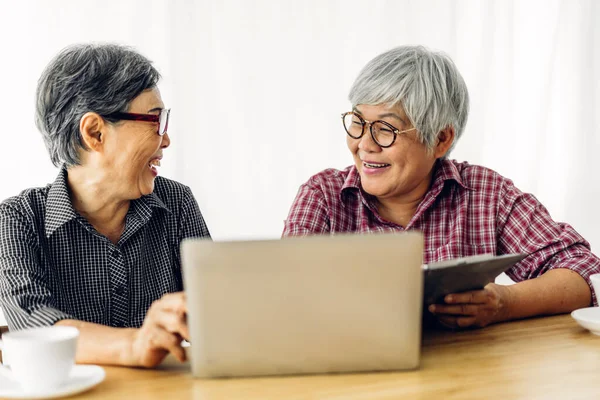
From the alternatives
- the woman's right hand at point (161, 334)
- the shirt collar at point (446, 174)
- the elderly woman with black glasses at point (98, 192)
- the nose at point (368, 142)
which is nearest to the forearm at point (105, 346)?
the woman's right hand at point (161, 334)

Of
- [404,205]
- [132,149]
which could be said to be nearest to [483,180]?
[404,205]

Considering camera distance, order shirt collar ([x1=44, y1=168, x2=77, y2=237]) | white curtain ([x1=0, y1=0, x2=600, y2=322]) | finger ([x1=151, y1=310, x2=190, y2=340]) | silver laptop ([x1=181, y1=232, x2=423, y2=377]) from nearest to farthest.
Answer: silver laptop ([x1=181, y1=232, x2=423, y2=377]), finger ([x1=151, y1=310, x2=190, y2=340]), shirt collar ([x1=44, y1=168, x2=77, y2=237]), white curtain ([x1=0, y1=0, x2=600, y2=322])

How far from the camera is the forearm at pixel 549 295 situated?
167 centimetres

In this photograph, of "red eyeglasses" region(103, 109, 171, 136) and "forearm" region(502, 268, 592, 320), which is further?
"red eyeglasses" region(103, 109, 171, 136)

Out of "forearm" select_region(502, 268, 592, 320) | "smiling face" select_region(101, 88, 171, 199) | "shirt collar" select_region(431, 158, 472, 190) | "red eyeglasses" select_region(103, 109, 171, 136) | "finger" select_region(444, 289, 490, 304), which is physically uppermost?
"red eyeglasses" select_region(103, 109, 171, 136)

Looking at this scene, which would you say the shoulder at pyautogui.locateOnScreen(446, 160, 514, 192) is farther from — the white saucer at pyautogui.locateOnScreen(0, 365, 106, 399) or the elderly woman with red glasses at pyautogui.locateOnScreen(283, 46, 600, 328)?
the white saucer at pyautogui.locateOnScreen(0, 365, 106, 399)

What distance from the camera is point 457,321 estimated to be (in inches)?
60.6

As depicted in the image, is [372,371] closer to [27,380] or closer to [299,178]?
[27,380]

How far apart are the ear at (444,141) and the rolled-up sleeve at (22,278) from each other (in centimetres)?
108

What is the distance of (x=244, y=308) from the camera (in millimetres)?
1134

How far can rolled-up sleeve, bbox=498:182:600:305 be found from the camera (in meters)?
1.93

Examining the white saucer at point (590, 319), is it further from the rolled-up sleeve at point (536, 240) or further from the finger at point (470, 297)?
the rolled-up sleeve at point (536, 240)

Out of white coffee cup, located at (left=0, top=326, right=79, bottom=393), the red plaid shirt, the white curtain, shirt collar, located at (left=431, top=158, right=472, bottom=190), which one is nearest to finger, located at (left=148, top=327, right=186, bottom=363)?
white coffee cup, located at (left=0, top=326, right=79, bottom=393)

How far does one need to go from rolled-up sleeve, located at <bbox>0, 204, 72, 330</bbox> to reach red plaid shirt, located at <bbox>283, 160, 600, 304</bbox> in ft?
2.27
